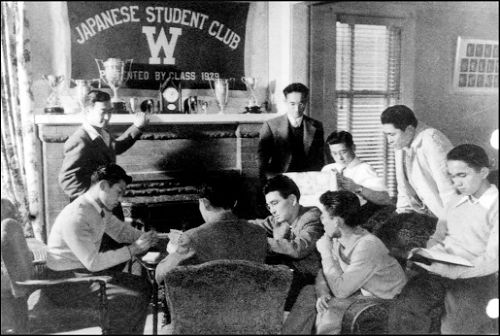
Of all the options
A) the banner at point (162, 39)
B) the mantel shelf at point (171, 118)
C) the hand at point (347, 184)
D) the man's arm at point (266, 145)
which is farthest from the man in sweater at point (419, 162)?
the banner at point (162, 39)

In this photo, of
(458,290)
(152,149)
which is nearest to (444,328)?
(458,290)

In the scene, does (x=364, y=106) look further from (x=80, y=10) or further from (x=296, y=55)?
(x=80, y=10)

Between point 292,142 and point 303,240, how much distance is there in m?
1.40

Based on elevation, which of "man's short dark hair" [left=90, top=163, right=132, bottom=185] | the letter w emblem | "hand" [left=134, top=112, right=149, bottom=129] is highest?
the letter w emblem

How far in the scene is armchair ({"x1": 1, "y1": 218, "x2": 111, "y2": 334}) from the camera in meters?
2.37

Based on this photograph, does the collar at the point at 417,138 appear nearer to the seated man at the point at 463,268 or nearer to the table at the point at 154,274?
the seated man at the point at 463,268

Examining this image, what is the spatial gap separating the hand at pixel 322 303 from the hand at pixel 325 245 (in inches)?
8.3

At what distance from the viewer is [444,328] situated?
8.44 ft

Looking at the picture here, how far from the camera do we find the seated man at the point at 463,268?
2408 mm

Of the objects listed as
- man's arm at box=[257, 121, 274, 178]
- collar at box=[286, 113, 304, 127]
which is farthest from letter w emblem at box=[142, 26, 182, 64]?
collar at box=[286, 113, 304, 127]

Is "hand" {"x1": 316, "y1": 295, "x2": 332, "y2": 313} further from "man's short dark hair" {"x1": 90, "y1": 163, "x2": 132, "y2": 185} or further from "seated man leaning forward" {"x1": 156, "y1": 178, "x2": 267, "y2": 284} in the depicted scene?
"man's short dark hair" {"x1": 90, "y1": 163, "x2": 132, "y2": 185}

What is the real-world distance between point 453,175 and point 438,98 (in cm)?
303

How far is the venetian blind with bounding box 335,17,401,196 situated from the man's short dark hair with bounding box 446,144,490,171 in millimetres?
2340

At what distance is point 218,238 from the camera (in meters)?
2.38
